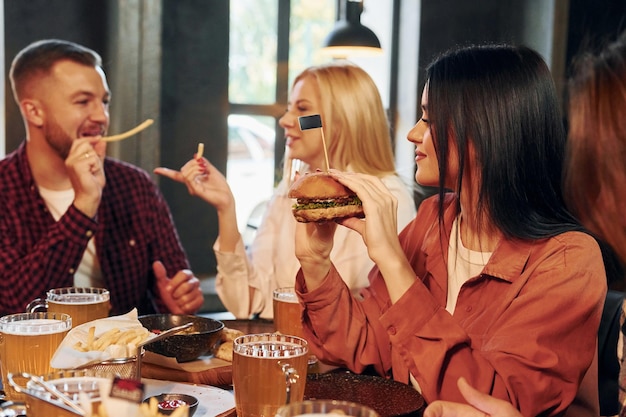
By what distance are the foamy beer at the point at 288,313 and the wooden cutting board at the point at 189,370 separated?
235mm

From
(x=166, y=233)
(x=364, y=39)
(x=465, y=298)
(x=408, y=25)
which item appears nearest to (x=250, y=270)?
(x=166, y=233)

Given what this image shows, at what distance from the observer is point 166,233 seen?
3143 millimetres

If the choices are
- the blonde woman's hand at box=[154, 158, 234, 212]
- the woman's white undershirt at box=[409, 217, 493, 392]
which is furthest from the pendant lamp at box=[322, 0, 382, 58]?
the woman's white undershirt at box=[409, 217, 493, 392]

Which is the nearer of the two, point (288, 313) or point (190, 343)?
point (190, 343)

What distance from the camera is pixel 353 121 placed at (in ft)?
9.73

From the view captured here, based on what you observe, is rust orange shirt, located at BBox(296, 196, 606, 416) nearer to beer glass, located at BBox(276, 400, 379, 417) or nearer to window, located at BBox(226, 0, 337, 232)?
beer glass, located at BBox(276, 400, 379, 417)

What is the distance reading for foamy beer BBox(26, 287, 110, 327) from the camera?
68.4 inches

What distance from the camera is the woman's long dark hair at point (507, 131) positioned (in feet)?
5.56

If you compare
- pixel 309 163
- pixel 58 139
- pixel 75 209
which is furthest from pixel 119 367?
pixel 58 139

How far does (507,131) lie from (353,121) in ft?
4.32

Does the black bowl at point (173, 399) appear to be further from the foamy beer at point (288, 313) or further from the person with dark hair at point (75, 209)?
the person with dark hair at point (75, 209)

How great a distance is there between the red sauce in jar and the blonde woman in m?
1.41

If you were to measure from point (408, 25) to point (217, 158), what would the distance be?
1689 mm

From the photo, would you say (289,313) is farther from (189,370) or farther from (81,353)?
(81,353)
